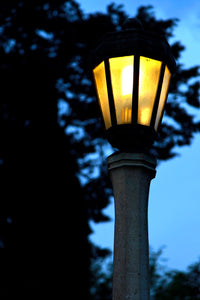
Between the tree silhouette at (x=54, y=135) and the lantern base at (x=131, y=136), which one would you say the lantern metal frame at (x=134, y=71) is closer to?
the lantern base at (x=131, y=136)

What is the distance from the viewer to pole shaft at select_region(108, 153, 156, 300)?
8.21 ft

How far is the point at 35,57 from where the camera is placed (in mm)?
12383

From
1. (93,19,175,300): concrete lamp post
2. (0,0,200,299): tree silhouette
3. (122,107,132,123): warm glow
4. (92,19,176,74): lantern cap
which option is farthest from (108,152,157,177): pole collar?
(0,0,200,299): tree silhouette

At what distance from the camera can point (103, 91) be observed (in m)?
2.96

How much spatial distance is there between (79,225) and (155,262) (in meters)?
24.4

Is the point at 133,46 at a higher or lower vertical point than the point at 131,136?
higher

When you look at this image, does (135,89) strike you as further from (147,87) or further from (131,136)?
(131,136)

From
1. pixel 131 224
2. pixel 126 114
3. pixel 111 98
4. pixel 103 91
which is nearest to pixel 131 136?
pixel 126 114

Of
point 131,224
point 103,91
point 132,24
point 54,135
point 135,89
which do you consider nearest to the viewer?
point 131,224

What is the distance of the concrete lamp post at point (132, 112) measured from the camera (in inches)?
106

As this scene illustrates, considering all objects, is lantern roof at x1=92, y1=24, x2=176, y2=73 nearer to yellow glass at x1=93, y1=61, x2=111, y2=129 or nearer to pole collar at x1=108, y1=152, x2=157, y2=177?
yellow glass at x1=93, y1=61, x2=111, y2=129

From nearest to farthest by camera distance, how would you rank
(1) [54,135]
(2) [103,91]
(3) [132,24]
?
(2) [103,91] < (3) [132,24] < (1) [54,135]

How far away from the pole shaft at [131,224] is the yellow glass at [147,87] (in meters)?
0.29

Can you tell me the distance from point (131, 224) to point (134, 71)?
1.08m
